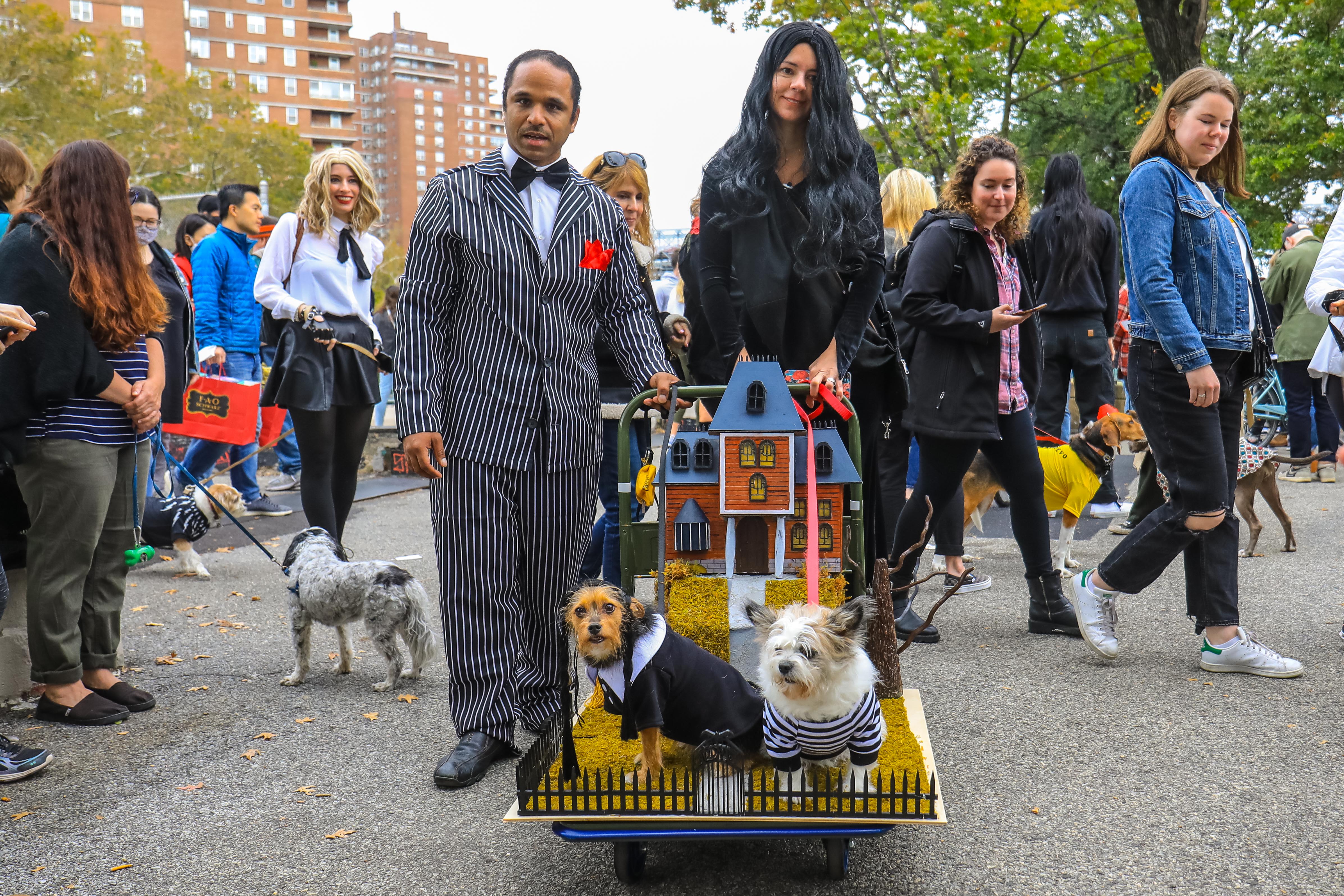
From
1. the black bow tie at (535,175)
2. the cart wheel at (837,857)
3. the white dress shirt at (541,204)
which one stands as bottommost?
the cart wheel at (837,857)

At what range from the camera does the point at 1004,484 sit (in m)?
5.21

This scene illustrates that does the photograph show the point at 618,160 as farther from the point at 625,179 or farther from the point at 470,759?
the point at 470,759

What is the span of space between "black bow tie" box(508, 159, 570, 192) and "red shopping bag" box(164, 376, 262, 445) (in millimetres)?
4775

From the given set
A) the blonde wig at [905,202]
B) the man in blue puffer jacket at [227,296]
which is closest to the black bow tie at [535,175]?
the blonde wig at [905,202]

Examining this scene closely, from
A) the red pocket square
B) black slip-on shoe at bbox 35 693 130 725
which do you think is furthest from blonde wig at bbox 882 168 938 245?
black slip-on shoe at bbox 35 693 130 725

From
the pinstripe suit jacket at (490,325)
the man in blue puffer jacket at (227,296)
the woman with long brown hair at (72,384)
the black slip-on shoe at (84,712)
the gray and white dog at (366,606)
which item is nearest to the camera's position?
the pinstripe suit jacket at (490,325)

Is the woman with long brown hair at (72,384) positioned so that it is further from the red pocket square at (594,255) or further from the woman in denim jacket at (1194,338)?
the woman in denim jacket at (1194,338)

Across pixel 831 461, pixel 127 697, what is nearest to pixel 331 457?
pixel 127 697

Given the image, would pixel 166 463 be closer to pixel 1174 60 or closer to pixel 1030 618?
pixel 1030 618

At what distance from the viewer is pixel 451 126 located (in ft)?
511

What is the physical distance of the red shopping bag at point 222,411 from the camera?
7.59 metres

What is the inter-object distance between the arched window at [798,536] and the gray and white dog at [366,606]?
Result: 1.97m

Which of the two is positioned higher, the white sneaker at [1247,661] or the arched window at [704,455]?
the arched window at [704,455]

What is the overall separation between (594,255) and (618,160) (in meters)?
1.94
